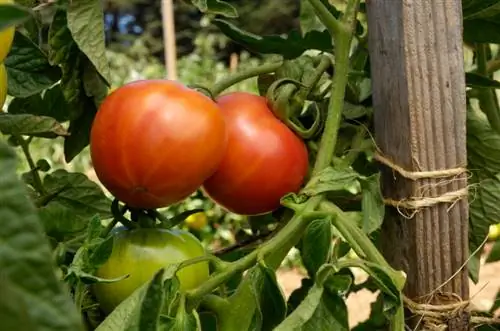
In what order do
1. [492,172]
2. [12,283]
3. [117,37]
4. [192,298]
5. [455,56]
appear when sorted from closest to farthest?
1. [12,283]
2. [192,298]
3. [455,56]
4. [492,172]
5. [117,37]

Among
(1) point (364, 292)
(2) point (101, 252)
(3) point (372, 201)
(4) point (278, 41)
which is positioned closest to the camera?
(2) point (101, 252)

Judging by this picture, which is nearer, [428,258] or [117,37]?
[428,258]

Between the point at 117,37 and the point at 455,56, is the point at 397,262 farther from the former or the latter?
the point at 117,37

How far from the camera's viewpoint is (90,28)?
1.79 ft

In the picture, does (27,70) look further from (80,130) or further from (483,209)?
(483,209)

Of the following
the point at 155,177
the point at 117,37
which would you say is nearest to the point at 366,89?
the point at 155,177

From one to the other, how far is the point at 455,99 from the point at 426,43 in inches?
2.0

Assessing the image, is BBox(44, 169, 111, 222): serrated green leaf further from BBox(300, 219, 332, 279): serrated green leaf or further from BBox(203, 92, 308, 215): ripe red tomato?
BBox(300, 219, 332, 279): serrated green leaf

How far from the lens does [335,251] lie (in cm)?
57

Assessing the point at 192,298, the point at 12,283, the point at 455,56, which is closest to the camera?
the point at 12,283

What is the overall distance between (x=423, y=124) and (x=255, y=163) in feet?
0.44

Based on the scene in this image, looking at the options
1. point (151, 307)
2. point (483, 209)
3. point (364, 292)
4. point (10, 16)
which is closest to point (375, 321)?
point (483, 209)

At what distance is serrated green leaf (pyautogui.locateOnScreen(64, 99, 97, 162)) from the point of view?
25.6 inches

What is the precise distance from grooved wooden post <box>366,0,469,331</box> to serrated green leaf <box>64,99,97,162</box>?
0.77ft
